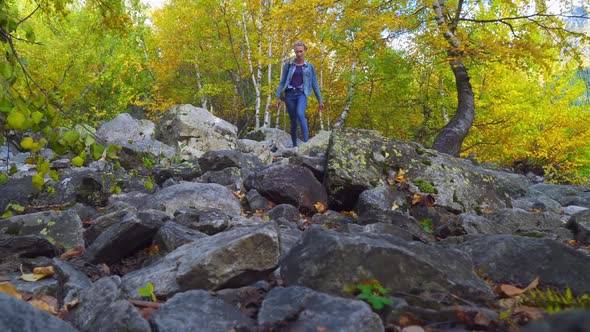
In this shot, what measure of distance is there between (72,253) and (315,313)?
8.36 feet

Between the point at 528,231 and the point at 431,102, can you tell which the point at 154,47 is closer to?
the point at 431,102

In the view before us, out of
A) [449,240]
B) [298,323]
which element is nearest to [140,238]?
[298,323]

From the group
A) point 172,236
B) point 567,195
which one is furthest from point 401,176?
point 567,195

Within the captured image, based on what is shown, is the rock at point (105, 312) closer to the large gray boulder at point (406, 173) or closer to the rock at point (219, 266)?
the rock at point (219, 266)

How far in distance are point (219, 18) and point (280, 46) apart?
450 centimetres

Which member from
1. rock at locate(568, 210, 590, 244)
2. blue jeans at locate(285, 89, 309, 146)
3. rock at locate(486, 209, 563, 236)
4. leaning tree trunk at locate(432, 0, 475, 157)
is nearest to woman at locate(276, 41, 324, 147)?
blue jeans at locate(285, 89, 309, 146)

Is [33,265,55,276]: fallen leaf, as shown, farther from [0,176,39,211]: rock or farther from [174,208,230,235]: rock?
[0,176,39,211]: rock

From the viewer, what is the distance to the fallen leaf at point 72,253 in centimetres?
349

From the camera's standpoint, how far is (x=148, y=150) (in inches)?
356

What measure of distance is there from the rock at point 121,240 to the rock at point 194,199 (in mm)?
1164

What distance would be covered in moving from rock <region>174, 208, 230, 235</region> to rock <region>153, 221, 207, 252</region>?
316 millimetres

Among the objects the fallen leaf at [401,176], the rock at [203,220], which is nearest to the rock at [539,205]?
the fallen leaf at [401,176]

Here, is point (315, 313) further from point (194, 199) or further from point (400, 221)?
point (194, 199)

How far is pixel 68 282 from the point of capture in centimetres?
266
